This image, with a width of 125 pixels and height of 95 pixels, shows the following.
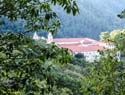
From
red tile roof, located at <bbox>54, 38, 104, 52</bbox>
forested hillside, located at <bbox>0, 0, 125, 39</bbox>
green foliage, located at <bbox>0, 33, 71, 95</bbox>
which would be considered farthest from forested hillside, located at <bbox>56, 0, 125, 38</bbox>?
green foliage, located at <bbox>0, 33, 71, 95</bbox>

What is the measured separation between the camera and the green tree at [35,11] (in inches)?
170

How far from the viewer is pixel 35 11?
4492 millimetres

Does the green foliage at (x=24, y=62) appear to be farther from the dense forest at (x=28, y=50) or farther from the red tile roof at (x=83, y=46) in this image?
the red tile roof at (x=83, y=46)

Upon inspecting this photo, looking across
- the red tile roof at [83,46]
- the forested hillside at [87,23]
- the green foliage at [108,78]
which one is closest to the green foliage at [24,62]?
the green foliage at [108,78]

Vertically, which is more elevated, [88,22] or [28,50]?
[28,50]

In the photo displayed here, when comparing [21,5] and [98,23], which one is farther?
[98,23]

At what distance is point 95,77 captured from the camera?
8953 millimetres

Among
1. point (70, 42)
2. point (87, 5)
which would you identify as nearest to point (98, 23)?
Result: point (87, 5)

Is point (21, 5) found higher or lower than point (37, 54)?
higher

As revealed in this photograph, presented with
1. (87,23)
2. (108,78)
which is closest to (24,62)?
(108,78)

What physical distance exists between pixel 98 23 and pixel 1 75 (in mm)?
171550

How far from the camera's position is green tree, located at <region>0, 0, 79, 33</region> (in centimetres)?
432

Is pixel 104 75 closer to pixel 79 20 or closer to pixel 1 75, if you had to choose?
pixel 1 75

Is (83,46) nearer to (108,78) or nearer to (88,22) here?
(88,22)
